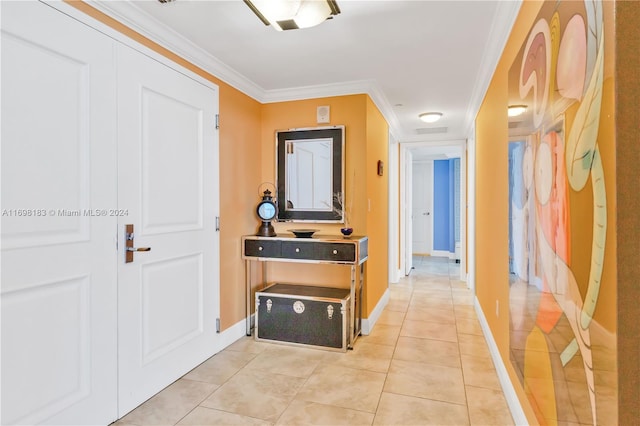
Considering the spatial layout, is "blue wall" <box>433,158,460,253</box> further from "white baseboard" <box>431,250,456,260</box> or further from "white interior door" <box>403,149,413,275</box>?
"white interior door" <box>403,149,413,275</box>

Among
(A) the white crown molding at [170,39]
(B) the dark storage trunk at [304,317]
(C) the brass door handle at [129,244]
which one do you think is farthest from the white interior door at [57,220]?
(B) the dark storage trunk at [304,317]

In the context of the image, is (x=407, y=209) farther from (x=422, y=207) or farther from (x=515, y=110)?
(x=515, y=110)

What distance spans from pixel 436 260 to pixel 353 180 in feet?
16.6

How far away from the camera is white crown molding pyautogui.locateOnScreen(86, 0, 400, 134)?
1964mm

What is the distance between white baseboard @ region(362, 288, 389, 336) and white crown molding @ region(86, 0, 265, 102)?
2.43m

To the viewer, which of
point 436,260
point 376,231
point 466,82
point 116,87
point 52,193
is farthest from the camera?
point 436,260

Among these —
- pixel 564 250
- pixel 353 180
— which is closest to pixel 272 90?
pixel 353 180

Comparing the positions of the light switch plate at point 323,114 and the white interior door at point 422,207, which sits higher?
the light switch plate at point 323,114

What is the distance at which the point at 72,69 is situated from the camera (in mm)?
1697

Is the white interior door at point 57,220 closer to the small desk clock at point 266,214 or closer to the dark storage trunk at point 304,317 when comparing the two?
the dark storage trunk at point 304,317

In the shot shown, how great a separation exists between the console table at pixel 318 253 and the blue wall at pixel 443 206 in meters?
5.40

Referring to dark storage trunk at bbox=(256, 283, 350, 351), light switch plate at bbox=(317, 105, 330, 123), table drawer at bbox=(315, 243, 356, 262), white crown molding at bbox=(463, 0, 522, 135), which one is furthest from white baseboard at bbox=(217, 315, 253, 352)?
white crown molding at bbox=(463, 0, 522, 135)

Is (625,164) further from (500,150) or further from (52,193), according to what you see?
(52,193)

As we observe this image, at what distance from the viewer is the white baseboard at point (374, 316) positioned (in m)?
3.26
